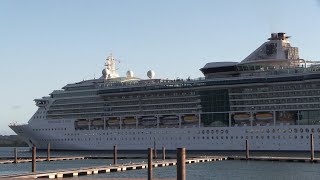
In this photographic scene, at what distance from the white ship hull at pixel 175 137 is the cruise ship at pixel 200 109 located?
0.10 meters

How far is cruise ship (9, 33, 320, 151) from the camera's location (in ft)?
212

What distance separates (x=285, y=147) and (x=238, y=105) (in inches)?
293

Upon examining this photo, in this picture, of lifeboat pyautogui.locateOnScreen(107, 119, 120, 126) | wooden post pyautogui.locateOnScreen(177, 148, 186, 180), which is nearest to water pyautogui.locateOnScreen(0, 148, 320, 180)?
wooden post pyautogui.locateOnScreen(177, 148, 186, 180)

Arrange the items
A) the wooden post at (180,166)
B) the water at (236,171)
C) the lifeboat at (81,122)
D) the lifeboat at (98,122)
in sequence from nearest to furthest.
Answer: the wooden post at (180,166) → the water at (236,171) → the lifeboat at (98,122) → the lifeboat at (81,122)

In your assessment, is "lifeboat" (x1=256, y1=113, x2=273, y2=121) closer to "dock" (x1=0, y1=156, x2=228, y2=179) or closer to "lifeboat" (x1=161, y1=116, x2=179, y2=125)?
"lifeboat" (x1=161, y1=116, x2=179, y2=125)

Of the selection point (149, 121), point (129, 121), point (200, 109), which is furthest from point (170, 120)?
point (129, 121)

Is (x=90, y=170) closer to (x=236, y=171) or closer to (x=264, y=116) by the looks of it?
(x=236, y=171)

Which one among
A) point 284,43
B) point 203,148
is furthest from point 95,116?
point 284,43

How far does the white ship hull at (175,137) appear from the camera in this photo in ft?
209

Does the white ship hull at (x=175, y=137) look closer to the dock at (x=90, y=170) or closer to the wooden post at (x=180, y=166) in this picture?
the dock at (x=90, y=170)

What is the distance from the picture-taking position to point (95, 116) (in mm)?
79312

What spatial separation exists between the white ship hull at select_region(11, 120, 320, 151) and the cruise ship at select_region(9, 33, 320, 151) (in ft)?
0.32

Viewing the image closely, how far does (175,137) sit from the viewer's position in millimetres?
71000

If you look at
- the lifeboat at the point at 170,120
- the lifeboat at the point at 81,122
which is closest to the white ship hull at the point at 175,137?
the lifeboat at the point at 81,122
